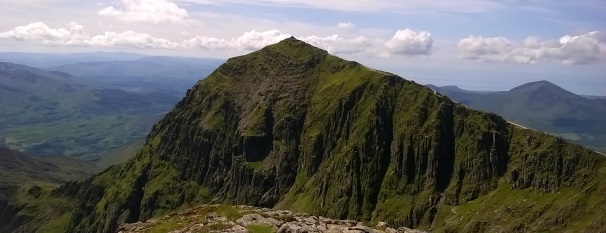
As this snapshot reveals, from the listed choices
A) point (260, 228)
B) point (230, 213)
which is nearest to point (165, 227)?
point (230, 213)

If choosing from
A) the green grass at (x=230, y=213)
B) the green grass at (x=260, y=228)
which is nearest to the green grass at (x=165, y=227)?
the green grass at (x=230, y=213)

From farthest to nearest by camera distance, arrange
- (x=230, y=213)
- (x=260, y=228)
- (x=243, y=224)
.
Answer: (x=230, y=213) < (x=243, y=224) < (x=260, y=228)

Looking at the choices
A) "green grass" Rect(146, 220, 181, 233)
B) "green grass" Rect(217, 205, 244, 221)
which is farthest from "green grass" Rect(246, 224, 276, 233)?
"green grass" Rect(146, 220, 181, 233)

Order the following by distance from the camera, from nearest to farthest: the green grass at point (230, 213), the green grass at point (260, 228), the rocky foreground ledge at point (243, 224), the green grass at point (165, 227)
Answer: the green grass at point (260, 228)
the rocky foreground ledge at point (243, 224)
the green grass at point (165, 227)
the green grass at point (230, 213)

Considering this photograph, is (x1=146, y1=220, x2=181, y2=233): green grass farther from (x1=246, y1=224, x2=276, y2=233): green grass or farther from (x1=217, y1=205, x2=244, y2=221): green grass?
(x1=246, y1=224, x2=276, y2=233): green grass

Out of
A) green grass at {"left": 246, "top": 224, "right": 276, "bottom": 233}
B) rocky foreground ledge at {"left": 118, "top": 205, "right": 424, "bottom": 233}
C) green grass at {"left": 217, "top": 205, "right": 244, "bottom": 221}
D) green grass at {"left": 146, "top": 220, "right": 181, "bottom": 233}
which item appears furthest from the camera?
green grass at {"left": 217, "top": 205, "right": 244, "bottom": 221}

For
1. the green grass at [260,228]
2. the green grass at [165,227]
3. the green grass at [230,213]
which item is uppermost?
the green grass at [260,228]

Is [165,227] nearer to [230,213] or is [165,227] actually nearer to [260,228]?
[230,213]

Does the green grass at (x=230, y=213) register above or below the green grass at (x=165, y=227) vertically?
above

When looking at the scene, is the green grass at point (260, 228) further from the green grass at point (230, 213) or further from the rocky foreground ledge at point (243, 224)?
the green grass at point (230, 213)

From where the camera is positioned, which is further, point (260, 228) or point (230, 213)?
point (230, 213)
